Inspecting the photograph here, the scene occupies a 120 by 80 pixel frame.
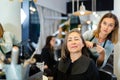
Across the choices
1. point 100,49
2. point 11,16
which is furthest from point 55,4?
point 100,49

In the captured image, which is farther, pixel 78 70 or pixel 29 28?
pixel 29 28

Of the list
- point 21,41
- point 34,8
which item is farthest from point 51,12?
point 21,41

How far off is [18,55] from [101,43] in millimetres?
630

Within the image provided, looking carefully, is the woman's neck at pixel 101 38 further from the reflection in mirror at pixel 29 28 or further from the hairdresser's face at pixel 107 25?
the reflection in mirror at pixel 29 28

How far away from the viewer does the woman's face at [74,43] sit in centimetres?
137

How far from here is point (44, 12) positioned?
1.57m

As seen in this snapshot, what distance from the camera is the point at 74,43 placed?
1367 millimetres

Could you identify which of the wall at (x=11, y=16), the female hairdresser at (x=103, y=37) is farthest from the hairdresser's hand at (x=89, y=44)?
the wall at (x=11, y=16)

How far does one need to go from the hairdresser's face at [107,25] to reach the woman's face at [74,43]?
11.5 inches

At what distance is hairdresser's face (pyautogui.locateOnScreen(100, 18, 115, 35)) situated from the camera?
1585mm

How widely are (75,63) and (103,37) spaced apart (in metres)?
0.37

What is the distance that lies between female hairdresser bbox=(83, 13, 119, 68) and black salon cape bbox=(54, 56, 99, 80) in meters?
0.21

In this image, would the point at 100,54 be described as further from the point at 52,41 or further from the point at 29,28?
the point at 29,28

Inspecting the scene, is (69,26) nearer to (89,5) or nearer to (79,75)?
(89,5)
